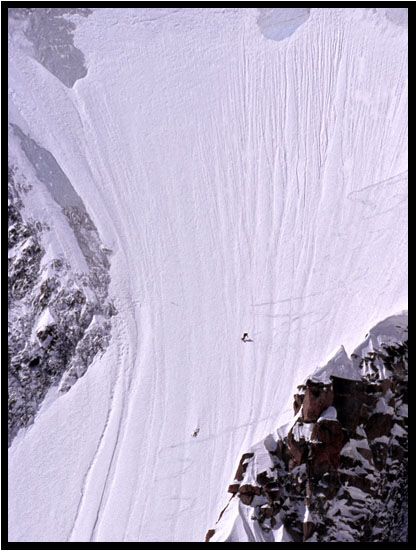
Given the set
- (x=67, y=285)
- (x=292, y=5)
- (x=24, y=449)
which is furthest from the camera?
(x=292, y=5)

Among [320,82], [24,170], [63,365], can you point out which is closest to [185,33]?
[320,82]

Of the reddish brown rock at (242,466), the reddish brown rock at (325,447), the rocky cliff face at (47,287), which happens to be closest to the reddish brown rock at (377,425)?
the reddish brown rock at (325,447)

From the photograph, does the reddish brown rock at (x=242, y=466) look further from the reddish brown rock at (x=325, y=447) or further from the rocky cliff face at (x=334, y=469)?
the reddish brown rock at (x=325, y=447)

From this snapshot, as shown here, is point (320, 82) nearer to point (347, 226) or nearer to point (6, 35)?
point (347, 226)

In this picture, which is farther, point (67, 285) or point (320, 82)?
point (320, 82)

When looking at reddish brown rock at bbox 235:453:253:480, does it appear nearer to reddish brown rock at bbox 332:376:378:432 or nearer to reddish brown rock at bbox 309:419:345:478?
reddish brown rock at bbox 309:419:345:478

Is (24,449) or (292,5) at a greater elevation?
(292,5)
